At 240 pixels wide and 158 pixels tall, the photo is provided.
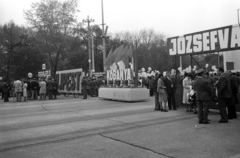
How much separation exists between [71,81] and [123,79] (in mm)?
9203

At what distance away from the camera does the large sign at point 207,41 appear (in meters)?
11.2

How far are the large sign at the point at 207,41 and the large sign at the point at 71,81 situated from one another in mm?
12437

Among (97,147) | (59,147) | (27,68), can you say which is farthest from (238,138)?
(27,68)

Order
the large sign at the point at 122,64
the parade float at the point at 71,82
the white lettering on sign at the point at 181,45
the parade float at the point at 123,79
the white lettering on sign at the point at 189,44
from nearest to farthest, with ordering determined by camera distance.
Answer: the white lettering on sign at the point at 189,44
the white lettering on sign at the point at 181,45
the parade float at the point at 123,79
the large sign at the point at 122,64
the parade float at the point at 71,82

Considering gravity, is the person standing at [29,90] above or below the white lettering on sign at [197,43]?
below

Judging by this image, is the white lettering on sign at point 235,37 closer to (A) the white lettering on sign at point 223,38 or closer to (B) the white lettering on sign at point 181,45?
(A) the white lettering on sign at point 223,38

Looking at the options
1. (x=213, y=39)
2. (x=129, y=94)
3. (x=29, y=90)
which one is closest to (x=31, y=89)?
(x=29, y=90)

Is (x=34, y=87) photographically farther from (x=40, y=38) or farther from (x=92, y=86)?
(x=40, y=38)

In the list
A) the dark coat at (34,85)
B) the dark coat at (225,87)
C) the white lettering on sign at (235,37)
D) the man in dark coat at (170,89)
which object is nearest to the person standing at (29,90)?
the dark coat at (34,85)

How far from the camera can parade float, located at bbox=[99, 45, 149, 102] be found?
1689cm

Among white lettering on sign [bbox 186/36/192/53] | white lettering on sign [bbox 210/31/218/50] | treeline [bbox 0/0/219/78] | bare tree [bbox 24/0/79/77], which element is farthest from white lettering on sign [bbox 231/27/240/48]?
bare tree [bbox 24/0/79/77]

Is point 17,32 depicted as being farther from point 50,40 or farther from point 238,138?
point 238,138

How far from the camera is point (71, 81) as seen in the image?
84.1 ft

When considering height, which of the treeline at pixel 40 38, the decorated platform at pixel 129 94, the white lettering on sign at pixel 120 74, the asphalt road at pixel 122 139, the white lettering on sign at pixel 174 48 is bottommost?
the asphalt road at pixel 122 139
